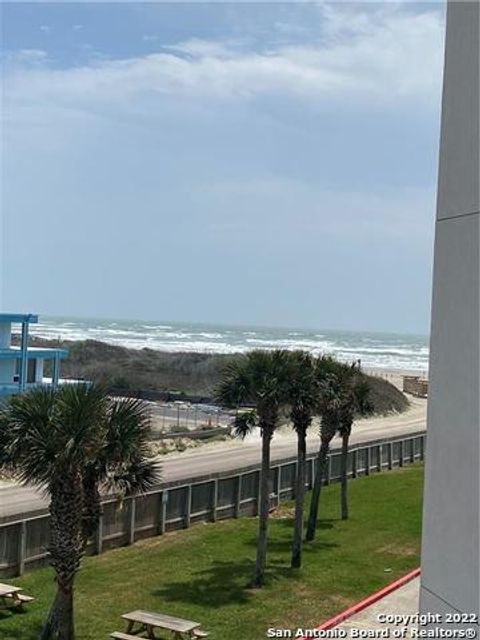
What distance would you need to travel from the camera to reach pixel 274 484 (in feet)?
82.2

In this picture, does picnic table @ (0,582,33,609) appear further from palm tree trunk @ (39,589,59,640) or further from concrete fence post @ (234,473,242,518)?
concrete fence post @ (234,473,242,518)

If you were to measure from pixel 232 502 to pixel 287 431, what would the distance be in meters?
23.5

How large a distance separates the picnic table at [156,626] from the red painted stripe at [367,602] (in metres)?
2.12

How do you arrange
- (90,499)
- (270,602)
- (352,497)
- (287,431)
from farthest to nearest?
1. (287,431)
2. (352,497)
3. (270,602)
4. (90,499)

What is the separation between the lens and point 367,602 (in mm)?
14797

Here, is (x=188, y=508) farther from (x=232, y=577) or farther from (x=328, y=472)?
(x=328, y=472)

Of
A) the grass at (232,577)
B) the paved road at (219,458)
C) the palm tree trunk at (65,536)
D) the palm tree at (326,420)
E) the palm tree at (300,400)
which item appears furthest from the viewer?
the paved road at (219,458)

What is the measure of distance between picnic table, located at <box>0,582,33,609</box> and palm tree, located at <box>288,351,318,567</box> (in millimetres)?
6361

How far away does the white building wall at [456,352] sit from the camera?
5934 millimetres

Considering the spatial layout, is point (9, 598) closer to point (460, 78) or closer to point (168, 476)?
point (460, 78)

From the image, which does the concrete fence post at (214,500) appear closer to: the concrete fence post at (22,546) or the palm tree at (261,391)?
the palm tree at (261,391)

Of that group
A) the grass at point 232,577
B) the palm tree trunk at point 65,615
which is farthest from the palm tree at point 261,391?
the palm tree trunk at point 65,615

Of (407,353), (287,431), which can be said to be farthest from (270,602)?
(407,353)

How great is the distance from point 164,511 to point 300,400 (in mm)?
5517
